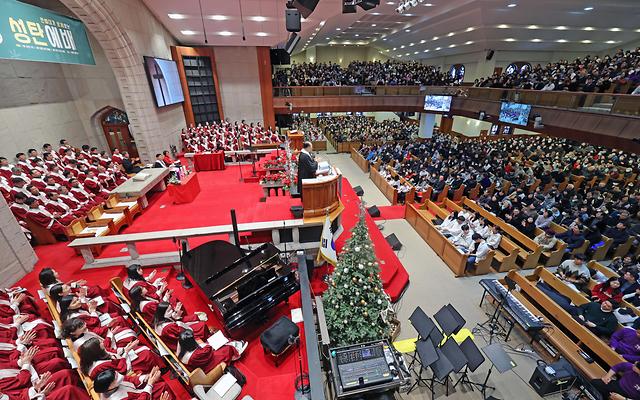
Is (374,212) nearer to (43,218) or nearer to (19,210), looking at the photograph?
(43,218)

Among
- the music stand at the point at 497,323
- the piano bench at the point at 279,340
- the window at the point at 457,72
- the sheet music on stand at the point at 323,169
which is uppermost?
the window at the point at 457,72

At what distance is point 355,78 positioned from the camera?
19844mm

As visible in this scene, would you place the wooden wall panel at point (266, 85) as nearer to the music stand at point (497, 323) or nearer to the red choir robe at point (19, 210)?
the red choir robe at point (19, 210)

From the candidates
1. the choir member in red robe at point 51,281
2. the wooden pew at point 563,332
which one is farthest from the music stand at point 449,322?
the choir member in red robe at point 51,281

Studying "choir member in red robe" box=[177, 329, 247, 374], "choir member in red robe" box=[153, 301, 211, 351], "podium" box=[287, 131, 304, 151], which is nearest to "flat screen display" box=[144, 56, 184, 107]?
"podium" box=[287, 131, 304, 151]

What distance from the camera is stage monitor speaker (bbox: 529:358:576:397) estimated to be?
4.35 meters

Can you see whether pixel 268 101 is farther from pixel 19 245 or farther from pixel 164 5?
pixel 19 245

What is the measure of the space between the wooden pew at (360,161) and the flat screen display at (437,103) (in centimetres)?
620

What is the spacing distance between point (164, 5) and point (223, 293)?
11276mm

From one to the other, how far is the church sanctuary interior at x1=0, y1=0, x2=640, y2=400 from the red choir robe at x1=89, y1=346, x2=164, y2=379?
1.3 inches

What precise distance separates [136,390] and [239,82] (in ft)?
54.2

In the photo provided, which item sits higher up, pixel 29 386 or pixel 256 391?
pixel 29 386

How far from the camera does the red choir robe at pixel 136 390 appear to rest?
2.86 metres

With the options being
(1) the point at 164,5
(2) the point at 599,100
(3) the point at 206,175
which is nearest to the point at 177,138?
(3) the point at 206,175
